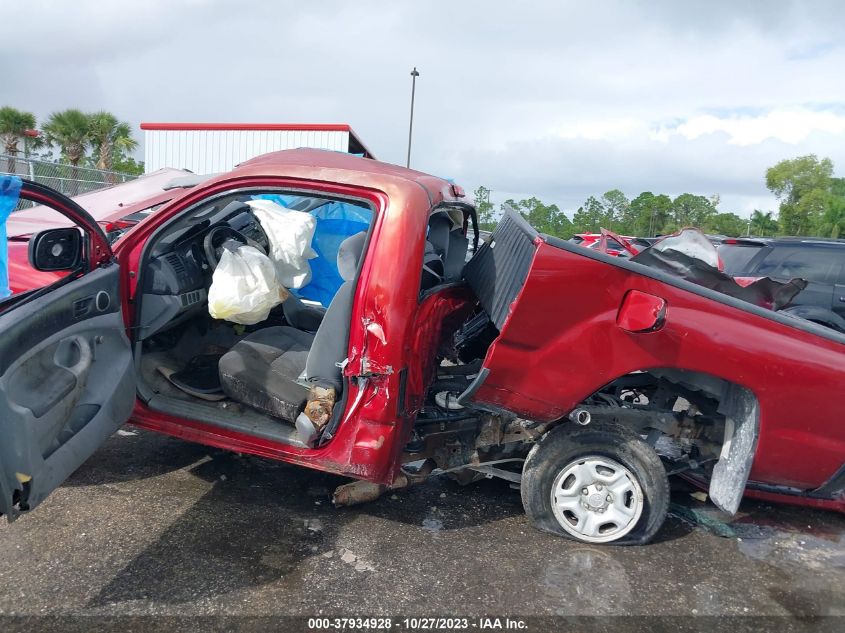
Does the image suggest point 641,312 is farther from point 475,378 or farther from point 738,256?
point 738,256

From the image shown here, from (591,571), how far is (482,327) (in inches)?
58.7

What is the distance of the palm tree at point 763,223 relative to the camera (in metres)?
67.1

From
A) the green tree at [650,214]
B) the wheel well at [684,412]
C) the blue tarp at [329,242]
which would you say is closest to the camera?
the wheel well at [684,412]

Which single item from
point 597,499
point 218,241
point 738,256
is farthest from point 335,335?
point 738,256

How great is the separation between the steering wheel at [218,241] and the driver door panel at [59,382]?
70 cm

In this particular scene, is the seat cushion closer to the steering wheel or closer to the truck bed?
the steering wheel

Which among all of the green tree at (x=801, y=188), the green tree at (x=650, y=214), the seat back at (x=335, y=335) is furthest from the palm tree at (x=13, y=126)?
the green tree at (x=801, y=188)

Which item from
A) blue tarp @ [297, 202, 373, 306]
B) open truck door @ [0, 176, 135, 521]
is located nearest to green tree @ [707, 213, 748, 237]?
blue tarp @ [297, 202, 373, 306]

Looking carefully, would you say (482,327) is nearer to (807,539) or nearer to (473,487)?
(473,487)

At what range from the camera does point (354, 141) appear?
795 inches

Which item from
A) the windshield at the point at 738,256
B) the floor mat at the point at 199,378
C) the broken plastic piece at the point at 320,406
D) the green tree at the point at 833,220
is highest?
the green tree at the point at 833,220

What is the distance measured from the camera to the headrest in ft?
9.49

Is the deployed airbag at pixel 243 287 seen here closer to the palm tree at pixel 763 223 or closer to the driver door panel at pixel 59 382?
the driver door panel at pixel 59 382

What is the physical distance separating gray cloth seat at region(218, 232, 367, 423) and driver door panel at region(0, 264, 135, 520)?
521 millimetres
